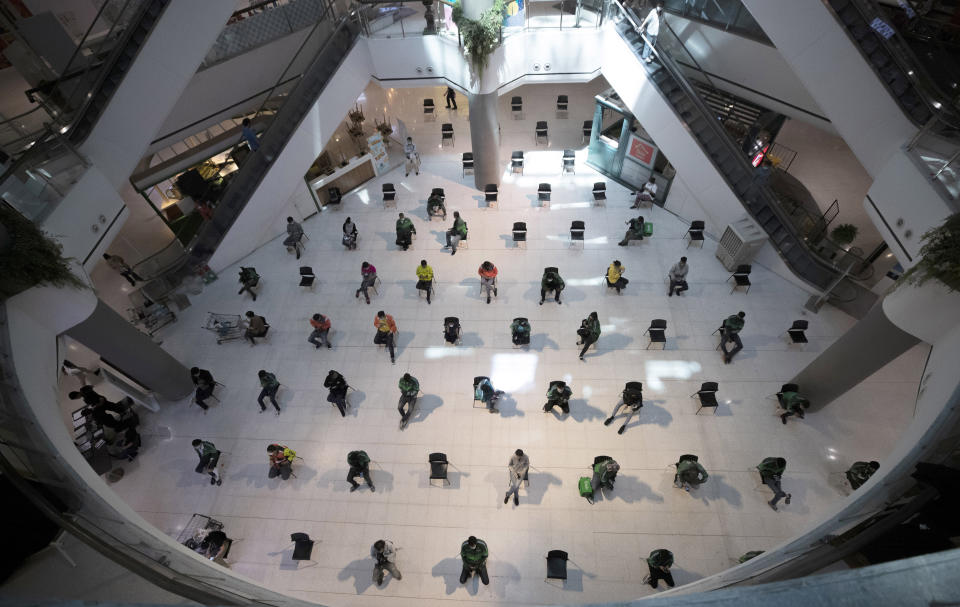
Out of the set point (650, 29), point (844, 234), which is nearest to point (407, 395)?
point (650, 29)

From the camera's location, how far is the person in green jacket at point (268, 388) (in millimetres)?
9578

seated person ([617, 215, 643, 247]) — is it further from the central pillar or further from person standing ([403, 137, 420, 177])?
person standing ([403, 137, 420, 177])

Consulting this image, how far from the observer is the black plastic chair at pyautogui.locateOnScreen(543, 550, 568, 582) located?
7.46 meters

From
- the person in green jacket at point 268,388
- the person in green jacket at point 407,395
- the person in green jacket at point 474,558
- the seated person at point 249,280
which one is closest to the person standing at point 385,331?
the person in green jacket at point 407,395

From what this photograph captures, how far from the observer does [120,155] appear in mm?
9750

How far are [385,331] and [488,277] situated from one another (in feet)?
9.15

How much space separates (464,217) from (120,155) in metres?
8.25

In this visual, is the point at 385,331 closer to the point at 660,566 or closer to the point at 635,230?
the point at 660,566

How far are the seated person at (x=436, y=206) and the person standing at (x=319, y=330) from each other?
15.3 feet

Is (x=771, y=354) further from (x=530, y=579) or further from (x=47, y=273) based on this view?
(x=47, y=273)

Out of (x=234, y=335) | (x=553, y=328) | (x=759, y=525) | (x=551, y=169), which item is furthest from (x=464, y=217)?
(x=759, y=525)

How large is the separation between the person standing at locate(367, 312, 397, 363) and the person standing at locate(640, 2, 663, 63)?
9.21m

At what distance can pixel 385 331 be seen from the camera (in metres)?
10.4

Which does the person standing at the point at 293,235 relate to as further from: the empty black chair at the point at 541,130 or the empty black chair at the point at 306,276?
the empty black chair at the point at 541,130
